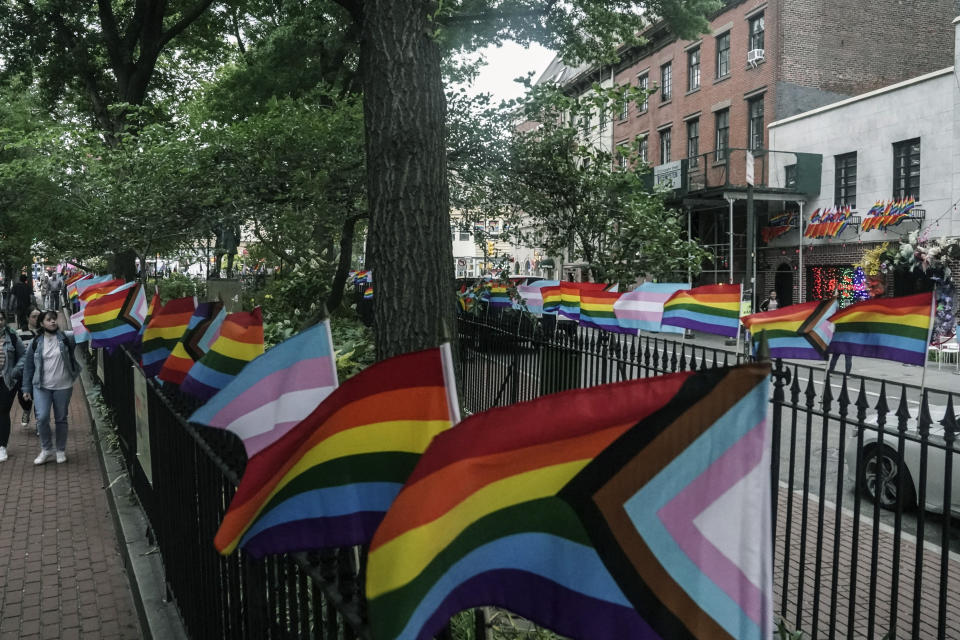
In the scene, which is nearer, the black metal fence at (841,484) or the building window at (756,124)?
the black metal fence at (841,484)

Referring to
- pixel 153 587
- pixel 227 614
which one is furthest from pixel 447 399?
pixel 153 587

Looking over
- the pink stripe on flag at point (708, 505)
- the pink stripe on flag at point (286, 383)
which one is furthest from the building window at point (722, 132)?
the pink stripe on flag at point (708, 505)

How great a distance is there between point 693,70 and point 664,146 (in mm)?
3903

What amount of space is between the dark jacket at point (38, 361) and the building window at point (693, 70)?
99.0ft

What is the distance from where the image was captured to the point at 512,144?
12664 mm

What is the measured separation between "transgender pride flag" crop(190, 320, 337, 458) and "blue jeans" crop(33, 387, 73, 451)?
7618 mm

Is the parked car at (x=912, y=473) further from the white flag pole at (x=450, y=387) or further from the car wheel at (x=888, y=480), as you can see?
the white flag pole at (x=450, y=387)

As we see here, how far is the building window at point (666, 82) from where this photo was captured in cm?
3709

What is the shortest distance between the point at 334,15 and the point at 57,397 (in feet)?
34.8

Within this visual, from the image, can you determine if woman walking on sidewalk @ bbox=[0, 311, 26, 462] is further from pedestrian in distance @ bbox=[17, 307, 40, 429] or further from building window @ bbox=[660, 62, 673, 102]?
building window @ bbox=[660, 62, 673, 102]

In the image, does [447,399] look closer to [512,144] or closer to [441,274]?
[441,274]

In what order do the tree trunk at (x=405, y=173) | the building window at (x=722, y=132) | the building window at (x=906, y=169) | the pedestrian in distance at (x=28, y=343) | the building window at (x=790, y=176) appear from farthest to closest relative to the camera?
1. the building window at (x=722, y=132)
2. the building window at (x=790, y=176)
3. the building window at (x=906, y=169)
4. the pedestrian in distance at (x=28, y=343)
5. the tree trunk at (x=405, y=173)

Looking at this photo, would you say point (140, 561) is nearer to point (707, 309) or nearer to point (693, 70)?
point (707, 309)

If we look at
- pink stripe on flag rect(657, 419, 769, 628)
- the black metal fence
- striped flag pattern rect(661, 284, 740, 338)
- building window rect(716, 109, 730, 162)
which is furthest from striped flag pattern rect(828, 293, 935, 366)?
building window rect(716, 109, 730, 162)
